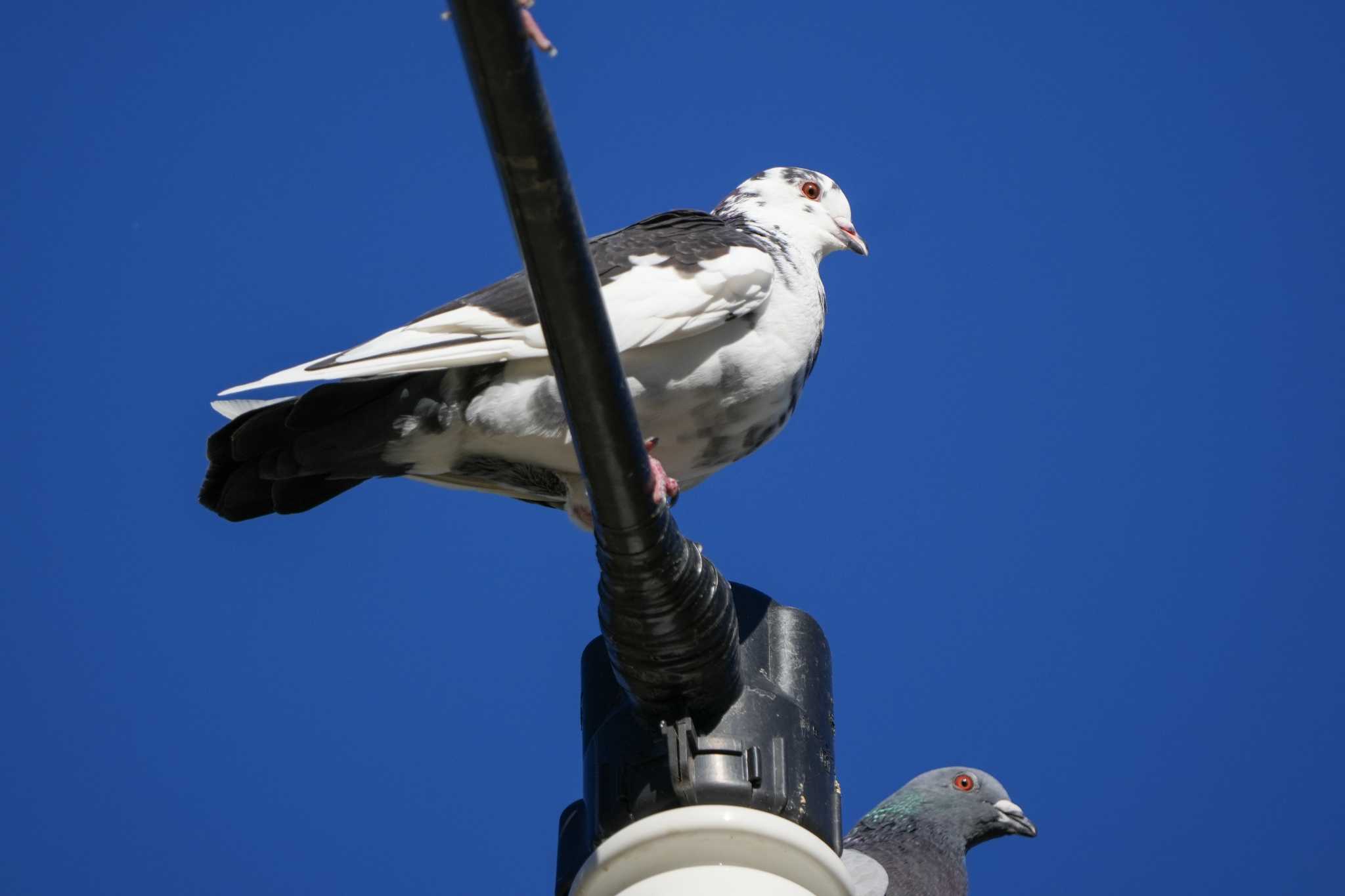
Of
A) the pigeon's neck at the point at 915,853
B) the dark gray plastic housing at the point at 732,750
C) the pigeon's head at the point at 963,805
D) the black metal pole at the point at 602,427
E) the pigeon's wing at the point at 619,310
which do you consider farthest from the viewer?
the pigeon's head at the point at 963,805

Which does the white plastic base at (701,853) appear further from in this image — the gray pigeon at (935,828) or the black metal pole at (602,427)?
the gray pigeon at (935,828)

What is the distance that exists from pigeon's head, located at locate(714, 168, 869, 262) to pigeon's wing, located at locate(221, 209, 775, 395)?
43.2 inches

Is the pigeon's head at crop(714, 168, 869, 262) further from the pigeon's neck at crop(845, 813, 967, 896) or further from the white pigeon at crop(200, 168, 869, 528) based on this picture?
the pigeon's neck at crop(845, 813, 967, 896)

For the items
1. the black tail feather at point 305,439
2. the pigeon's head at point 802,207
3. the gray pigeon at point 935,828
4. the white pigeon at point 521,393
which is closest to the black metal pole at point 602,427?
the white pigeon at point 521,393

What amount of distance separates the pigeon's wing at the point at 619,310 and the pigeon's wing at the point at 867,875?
8.18 feet

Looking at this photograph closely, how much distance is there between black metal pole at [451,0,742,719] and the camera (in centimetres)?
227

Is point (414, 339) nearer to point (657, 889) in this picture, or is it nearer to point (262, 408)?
point (262, 408)

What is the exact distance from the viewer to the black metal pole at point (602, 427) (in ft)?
7.45

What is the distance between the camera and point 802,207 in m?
6.08

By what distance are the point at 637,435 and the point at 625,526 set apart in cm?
21

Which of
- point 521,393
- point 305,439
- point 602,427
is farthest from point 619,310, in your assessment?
point 602,427

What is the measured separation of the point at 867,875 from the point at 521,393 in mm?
2900

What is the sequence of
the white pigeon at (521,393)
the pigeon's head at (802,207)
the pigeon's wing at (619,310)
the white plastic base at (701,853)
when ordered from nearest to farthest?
the white plastic base at (701,853), the pigeon's wing at (619,310), the white pigeon at (521,393), the pigeon's head at (802,207)

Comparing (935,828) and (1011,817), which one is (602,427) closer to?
(935,828)
